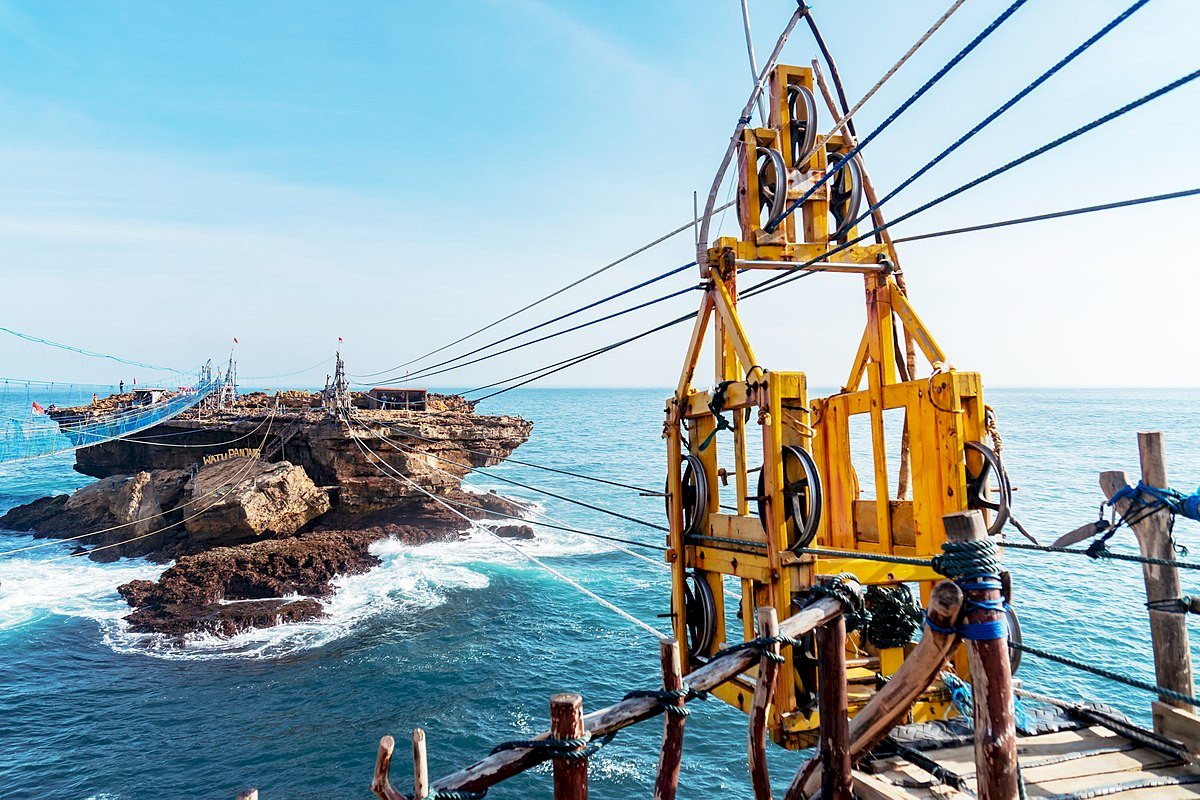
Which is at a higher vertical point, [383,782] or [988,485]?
[988,485]

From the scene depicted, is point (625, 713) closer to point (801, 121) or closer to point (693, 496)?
point (693, 496)

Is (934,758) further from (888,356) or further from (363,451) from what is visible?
(363,451)

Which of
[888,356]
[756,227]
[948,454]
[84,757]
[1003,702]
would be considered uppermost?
[756,227]

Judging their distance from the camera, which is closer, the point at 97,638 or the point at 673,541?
the point at 673,541

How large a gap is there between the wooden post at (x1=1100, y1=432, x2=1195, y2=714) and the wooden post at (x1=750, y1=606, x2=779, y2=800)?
326cm

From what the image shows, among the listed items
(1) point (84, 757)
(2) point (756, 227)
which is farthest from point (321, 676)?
(2) point (756, 227)

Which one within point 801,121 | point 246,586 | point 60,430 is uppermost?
point 801,121

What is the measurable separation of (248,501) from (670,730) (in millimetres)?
25571

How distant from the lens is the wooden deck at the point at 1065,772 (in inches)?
168

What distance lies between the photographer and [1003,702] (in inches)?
137

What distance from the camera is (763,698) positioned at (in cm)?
413

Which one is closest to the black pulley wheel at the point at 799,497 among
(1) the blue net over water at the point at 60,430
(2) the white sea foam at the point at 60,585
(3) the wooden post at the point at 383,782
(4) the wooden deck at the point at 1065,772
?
(4) the wooden deck at the point at 1065,772

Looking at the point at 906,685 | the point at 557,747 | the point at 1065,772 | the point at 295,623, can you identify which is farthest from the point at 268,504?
the point at 1065,772

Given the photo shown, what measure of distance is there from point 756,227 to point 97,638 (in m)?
22.7
